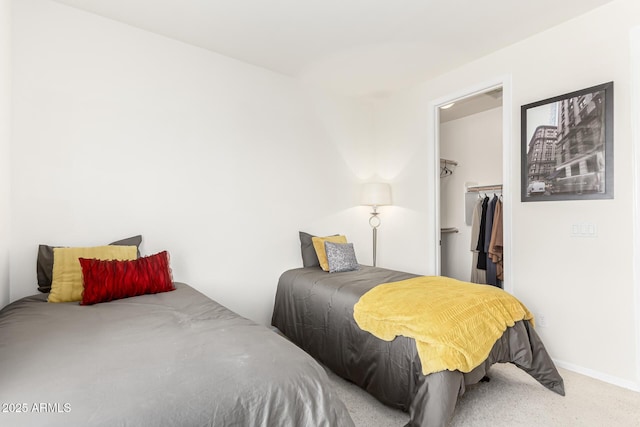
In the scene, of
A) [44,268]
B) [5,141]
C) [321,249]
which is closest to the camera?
[5,141]

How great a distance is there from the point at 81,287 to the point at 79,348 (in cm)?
98

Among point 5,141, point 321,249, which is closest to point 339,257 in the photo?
point 321,249

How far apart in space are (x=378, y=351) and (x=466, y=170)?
10.8 feet

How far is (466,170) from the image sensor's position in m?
4.45

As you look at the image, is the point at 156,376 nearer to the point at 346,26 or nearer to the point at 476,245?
the point at 346,26

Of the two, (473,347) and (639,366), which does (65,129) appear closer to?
(473,347)

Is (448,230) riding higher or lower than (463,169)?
lower

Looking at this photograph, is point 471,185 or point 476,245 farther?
point 471,185

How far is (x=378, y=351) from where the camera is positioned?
6.57 feet

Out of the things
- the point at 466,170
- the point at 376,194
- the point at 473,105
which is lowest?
the point at 376,194

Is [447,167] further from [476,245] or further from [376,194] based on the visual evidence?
[376,194]

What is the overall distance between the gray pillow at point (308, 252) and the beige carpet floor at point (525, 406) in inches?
50.1

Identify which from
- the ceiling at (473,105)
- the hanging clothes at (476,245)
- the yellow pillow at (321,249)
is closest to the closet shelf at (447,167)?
the ceiling at (473,105)

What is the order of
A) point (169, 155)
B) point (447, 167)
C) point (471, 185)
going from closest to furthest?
point (169, 155)
point (471, 185)
point (447, 167)
